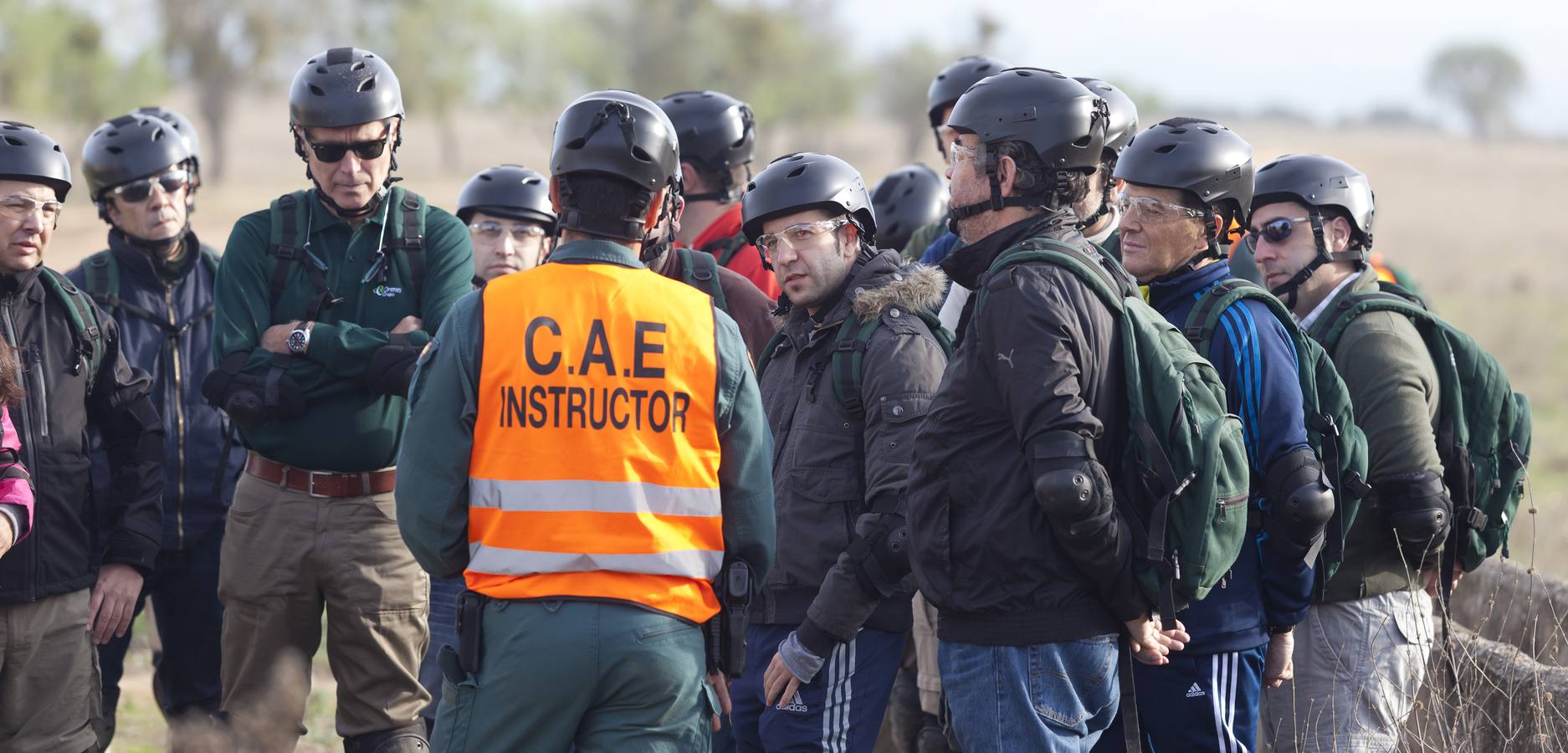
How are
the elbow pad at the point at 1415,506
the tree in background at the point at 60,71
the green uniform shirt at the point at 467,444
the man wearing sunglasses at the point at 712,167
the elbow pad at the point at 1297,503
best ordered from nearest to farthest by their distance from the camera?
the green uniform shirt at the point at 467,444 → the elbow pad at the point at 1297,503 → the elbow pad at the point at 1415,506 → the man wearing sunglasses at the point at 712,167 → the tree in background at the point at 60,71

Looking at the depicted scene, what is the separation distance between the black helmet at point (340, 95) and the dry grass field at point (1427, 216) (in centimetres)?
366

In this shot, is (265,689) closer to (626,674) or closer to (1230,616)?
(626,674)

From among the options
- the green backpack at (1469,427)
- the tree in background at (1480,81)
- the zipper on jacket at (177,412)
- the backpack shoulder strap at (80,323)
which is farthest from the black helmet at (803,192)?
the tree in background at (1480,81)

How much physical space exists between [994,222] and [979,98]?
0.37m

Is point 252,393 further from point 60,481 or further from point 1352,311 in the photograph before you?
point 1352,311

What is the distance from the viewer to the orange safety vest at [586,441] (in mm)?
3764

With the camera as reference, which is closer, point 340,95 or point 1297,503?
point 1297,503

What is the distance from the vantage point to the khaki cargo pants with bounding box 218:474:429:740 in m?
5.67

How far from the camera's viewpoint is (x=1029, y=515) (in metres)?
3.93

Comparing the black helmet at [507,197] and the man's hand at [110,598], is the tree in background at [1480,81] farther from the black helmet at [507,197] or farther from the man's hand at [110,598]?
the man's hand at [110,598]

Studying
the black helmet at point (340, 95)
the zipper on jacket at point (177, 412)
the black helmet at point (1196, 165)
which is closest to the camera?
the black helmet at point (1196, 165)

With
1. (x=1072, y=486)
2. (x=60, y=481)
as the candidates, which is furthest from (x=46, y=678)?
(x=1072, y=486)

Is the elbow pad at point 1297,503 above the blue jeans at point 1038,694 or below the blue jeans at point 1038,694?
above

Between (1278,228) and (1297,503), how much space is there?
5.98ft
